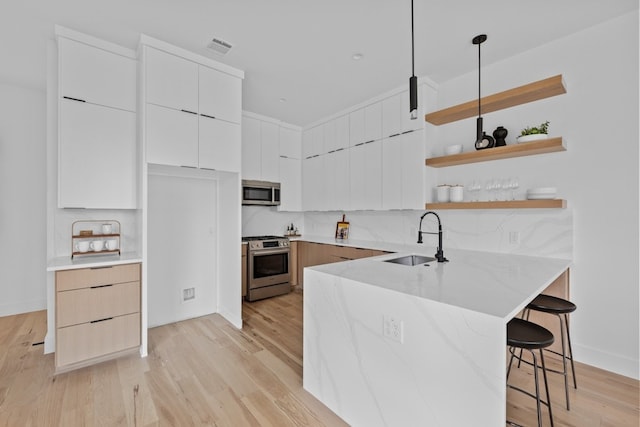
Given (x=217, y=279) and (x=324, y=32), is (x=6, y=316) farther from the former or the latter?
(x=324, y=32)

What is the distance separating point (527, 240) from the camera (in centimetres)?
272

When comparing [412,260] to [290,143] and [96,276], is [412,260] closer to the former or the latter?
[96,276]

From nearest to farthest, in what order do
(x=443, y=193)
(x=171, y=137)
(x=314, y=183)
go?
(x=171, y=137)
(x=443, y=193)
(x=314, y=183)

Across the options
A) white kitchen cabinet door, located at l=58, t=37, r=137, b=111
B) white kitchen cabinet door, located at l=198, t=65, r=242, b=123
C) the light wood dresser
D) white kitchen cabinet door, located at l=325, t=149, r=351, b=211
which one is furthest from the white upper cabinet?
the light wood dresser

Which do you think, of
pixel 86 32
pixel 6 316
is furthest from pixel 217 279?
pixel 86 32

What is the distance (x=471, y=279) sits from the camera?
1.68 m

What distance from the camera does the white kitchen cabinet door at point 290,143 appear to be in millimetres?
4844

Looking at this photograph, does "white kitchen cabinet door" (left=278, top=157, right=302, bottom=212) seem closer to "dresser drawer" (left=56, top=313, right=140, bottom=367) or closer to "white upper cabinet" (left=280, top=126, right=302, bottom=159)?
"white upper cabinet" (left=280, top=126, right=302, bottom=159)

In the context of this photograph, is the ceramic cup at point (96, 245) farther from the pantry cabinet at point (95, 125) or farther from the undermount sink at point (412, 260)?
the undermount sink at point (412, 260)

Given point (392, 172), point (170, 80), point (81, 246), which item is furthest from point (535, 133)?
point (81, 246)

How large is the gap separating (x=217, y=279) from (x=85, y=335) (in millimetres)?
1435

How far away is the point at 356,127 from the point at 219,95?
1917mm

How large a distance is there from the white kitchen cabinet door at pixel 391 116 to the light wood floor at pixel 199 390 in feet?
8.67

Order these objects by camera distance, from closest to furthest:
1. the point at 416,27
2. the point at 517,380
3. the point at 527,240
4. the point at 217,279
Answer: the point at 517,380, the point at 416,27, the point at 527,240, the point at 217,279
